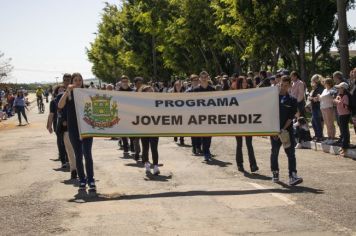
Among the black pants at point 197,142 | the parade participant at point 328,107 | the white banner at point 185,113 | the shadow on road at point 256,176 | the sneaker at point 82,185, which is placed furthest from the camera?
the black pants at point 197,142

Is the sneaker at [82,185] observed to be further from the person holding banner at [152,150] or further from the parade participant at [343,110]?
the parade participant at [343,110]

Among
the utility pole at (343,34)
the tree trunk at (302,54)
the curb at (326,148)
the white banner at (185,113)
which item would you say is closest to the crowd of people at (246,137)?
the curb at (326,148)

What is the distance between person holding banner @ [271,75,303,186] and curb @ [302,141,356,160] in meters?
3.54

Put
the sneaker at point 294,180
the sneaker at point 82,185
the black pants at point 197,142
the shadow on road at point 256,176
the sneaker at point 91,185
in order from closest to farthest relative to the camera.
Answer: the sneaker at point 91,185
the sneaker at point 82,185
the sneaker at point 294,180
the shadow on road at point 256,176
the black pants at point 197,142

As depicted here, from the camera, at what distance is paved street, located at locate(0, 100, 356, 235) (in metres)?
7.54

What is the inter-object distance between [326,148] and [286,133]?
4.88 meters

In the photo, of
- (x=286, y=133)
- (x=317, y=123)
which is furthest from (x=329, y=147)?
(x=286, y=133)

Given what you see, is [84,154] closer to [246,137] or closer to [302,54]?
[246,137]

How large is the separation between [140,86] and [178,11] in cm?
2598

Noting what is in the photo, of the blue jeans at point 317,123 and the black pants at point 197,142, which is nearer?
the black pants at point 197,142

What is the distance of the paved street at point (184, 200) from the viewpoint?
24.7ft

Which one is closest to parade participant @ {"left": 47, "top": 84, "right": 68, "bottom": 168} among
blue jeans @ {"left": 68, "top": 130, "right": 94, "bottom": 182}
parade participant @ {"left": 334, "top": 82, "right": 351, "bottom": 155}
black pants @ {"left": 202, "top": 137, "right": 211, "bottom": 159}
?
blue jeans @ {"left": 68, "top": 130, "right": 94, "bottom": 182}

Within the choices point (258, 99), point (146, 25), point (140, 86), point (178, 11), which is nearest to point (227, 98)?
point (258, 99)

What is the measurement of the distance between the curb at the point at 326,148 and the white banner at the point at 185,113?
142 inches
